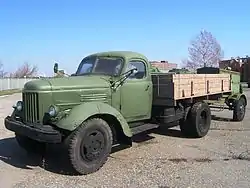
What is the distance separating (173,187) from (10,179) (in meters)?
2.68

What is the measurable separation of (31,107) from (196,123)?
4620 millimetres

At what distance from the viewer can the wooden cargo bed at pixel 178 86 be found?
9.09 metres

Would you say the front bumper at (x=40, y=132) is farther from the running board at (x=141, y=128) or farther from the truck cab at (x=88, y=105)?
the running board at (x=141, y=128)

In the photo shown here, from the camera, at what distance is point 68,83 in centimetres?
734

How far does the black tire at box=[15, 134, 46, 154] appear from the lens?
8.12m

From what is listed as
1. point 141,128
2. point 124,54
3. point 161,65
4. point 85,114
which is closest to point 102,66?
point 124,54

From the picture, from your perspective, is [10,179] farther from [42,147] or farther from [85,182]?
[42,147]

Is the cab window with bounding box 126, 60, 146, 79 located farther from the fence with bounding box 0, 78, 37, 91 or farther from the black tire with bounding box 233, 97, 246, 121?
the fence with bounding box 0, 78, 37, 91

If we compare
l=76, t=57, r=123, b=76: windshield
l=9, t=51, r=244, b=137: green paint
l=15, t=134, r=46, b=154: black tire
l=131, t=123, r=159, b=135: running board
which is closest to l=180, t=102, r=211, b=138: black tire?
l=131, t=123, r=159, b=135: running board

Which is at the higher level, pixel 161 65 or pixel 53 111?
pixel 161 65

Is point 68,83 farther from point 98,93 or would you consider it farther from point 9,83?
point 9,83

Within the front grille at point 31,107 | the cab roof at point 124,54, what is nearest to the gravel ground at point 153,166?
the front grille at point 31,107

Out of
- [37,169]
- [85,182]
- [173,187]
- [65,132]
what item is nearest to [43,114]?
[65,132]

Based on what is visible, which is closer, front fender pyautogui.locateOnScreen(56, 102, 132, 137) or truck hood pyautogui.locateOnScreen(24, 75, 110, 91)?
front fender pyautogui.locateOnScreen(56, 102, 132, 137)
